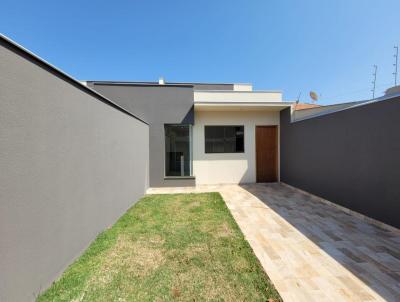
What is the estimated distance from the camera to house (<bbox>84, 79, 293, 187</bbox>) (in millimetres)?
6586

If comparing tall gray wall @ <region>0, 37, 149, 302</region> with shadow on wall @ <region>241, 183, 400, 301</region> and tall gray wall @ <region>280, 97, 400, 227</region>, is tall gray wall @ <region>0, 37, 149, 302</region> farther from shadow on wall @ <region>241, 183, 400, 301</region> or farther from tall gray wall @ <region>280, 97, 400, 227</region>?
tall gray wall @ <region>280, 97, 400, 227</region>

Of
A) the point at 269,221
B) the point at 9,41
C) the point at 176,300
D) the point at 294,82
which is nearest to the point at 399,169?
the point at 269,221

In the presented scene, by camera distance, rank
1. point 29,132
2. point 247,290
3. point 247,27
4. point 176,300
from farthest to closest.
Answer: point 247,27 → point 247,290 → point 176,300 → point 29,132

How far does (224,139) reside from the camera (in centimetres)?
735

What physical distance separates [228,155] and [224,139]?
0.70 metres

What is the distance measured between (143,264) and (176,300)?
2.42 feet

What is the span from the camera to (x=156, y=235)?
304 cm

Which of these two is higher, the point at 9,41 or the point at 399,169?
the point at 9,41

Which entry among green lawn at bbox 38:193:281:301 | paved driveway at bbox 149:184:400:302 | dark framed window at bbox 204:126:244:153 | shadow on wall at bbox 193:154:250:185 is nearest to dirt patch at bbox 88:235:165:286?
green lawn at bbox 38:193:281:301

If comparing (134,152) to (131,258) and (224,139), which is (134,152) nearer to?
(131,258)

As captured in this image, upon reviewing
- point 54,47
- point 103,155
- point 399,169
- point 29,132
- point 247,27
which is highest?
point 247,27

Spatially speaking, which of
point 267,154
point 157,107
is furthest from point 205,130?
point 267,154

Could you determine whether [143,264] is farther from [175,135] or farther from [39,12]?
[39,12]

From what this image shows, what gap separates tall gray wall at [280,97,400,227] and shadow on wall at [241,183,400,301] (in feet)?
1.36
